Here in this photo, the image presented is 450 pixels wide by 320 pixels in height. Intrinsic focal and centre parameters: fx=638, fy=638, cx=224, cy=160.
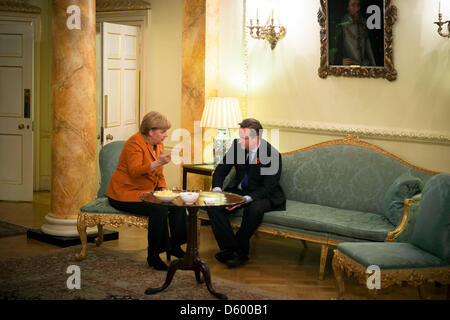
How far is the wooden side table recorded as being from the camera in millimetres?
6580

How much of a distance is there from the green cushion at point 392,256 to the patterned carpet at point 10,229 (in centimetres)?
376

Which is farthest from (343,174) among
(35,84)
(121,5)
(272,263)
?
(35,84)

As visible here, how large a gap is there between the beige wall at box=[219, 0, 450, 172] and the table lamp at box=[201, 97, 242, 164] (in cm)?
33

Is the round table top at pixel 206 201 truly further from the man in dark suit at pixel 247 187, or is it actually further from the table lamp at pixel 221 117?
the table lamp at pixel 221 117

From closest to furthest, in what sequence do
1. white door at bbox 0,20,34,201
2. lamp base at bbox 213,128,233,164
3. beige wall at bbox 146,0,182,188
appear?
lamp base at bbox 213,128,233,164
beige wall at bbox 146,0,182,188
white door at bbox 0,20,34,201

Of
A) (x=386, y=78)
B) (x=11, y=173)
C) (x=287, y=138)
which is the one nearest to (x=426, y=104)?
(x=386, y=78)

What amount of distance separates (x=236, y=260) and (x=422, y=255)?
1.79m

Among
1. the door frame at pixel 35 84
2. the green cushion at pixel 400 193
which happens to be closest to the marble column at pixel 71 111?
the door frame at pixel 35 84

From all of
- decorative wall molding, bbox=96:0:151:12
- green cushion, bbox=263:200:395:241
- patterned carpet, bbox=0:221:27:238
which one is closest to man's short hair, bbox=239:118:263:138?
green cushion, bbox=263:200:395:241

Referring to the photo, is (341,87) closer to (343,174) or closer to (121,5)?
(343,174)

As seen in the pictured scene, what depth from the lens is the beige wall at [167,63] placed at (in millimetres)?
7934

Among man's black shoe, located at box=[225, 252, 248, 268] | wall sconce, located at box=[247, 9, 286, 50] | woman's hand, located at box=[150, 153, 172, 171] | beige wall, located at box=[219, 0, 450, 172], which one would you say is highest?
wall sconce, located at box=[247, 9, 286, 50]

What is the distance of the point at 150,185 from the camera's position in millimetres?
5637

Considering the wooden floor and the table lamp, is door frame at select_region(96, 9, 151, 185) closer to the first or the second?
the table lamp
